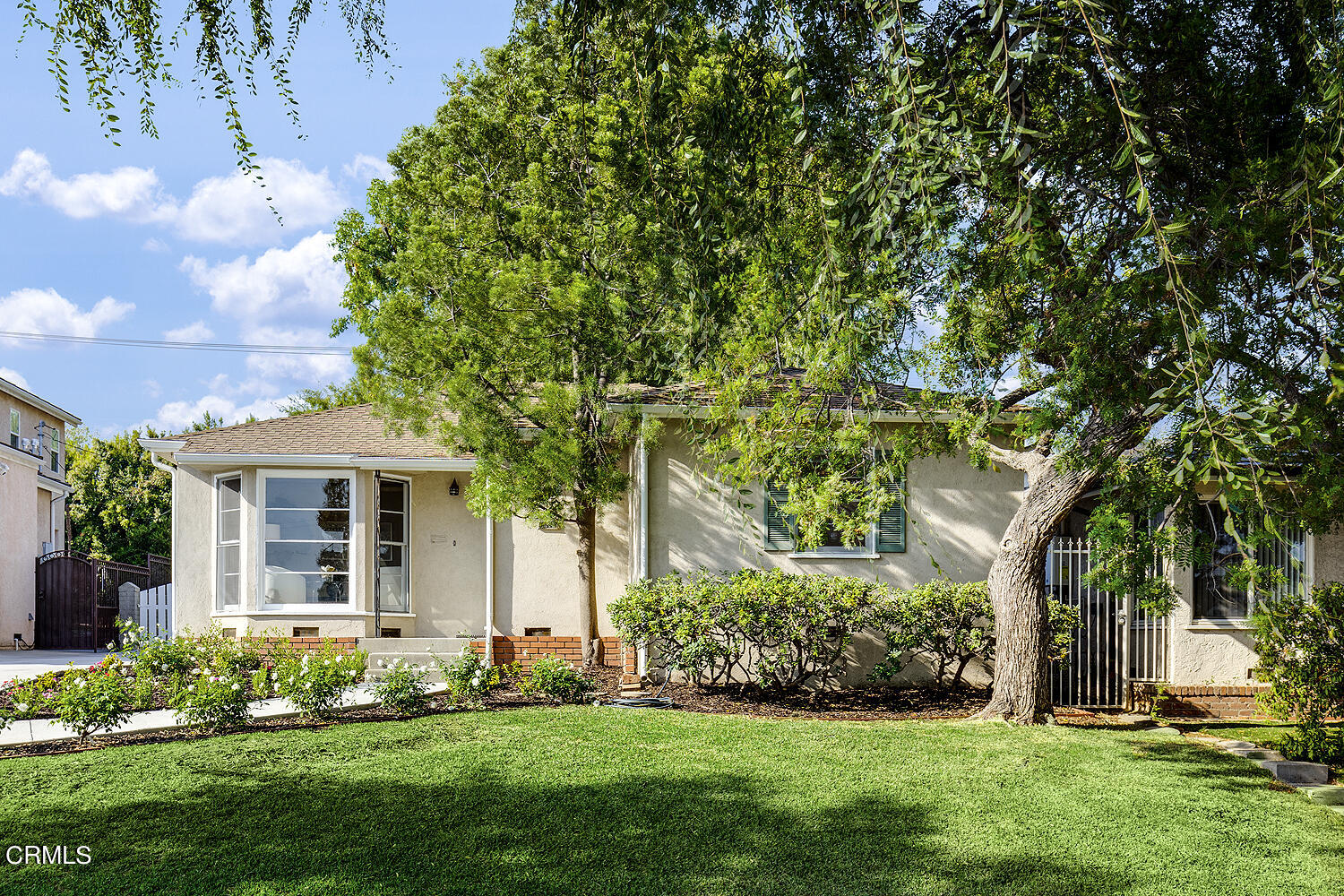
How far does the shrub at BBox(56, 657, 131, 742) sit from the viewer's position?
A: 8250mm

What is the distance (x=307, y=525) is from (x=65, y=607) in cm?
1246

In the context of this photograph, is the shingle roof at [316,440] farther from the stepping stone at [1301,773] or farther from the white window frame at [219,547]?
the stepping stone at [1301,773]

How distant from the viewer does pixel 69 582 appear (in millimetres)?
22188

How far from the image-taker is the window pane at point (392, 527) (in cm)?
1433

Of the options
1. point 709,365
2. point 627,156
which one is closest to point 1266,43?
point 709,365

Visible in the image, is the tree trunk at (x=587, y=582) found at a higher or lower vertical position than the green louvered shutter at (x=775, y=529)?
lower

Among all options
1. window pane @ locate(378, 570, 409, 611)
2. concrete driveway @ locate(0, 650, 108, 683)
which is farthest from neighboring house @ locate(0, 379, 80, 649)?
window pane @ locate(378, 570, 409, 611)

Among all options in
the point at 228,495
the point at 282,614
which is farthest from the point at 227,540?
the point at 282,614

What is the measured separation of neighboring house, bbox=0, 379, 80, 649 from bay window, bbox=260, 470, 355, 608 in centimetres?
1149

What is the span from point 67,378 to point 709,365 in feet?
99.0

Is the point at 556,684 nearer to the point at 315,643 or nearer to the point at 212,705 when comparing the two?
the point at 212,705

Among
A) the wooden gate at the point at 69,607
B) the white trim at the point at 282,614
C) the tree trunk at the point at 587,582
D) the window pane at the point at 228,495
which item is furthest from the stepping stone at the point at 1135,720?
the wooden gate at the point at 69,607

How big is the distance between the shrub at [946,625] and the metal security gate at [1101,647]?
1.59 ft

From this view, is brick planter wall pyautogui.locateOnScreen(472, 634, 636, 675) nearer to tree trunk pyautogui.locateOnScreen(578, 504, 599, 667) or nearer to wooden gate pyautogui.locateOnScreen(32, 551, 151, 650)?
tree trunk pyautogui.locateOnScreen(578, 504, 599, 667)
